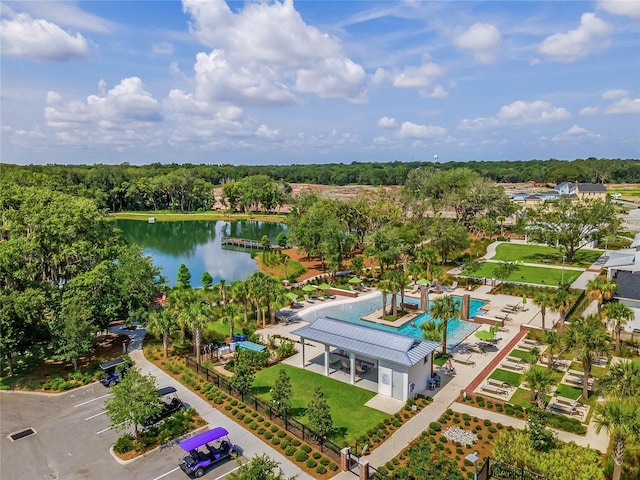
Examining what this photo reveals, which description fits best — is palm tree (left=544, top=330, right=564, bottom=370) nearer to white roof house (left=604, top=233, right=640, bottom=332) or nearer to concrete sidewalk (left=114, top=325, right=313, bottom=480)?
white roof house (left=604, top=233, right=640, bottom=332)

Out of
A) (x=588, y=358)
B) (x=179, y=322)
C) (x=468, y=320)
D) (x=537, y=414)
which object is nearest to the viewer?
(x=537, y=414)

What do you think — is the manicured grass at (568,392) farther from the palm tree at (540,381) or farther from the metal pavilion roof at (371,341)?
the metal pavilion roof at (371,341)

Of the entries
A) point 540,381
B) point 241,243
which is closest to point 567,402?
point 540,381

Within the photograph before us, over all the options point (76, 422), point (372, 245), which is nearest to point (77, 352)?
point (76, 422)

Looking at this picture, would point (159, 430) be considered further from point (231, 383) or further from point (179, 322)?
point (179, 322)

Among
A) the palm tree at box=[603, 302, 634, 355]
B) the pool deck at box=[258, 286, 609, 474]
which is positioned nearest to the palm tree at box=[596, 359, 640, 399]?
the pool deck at box=[258, 286, 609, 474]

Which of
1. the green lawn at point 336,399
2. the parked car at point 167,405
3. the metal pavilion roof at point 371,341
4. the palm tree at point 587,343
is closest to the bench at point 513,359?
the palm tree at point 587,343
